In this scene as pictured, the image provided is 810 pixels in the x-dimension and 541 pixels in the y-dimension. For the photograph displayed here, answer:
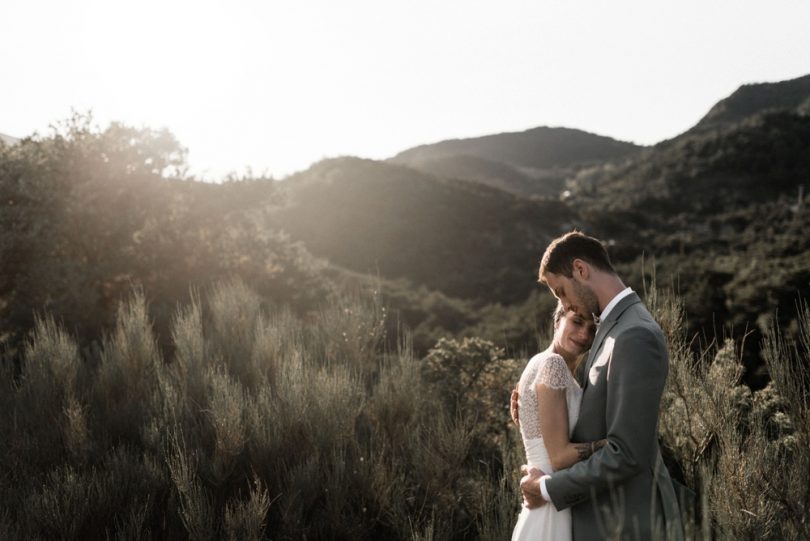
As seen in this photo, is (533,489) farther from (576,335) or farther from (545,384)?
(576,335)

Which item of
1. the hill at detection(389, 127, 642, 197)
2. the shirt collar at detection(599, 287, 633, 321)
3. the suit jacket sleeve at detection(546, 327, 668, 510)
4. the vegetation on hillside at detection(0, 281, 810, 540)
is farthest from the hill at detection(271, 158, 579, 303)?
the suit jacket sleeve at detection(546, 327, 668, 510)

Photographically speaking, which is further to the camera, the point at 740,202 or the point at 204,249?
the point at 740,202

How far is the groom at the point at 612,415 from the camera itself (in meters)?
2.42

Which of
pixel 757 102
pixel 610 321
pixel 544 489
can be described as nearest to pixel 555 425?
pixel 544 489

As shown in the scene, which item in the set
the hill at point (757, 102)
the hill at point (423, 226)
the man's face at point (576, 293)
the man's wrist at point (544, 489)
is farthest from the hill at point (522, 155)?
the man's wrist at point (544, 489)

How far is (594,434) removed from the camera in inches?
106

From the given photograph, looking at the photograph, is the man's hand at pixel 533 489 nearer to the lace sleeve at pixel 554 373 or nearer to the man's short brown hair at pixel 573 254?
the lace sleeve at pixel 554 373

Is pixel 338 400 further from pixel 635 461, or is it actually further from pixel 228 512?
pixel 635 461

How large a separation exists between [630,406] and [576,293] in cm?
56

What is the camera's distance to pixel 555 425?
274 centimetres

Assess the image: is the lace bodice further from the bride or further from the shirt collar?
the shirt collar

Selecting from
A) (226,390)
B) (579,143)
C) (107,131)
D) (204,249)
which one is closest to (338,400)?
(226,390)

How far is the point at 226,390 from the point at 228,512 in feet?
4.26

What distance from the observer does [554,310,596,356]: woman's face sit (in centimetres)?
290
